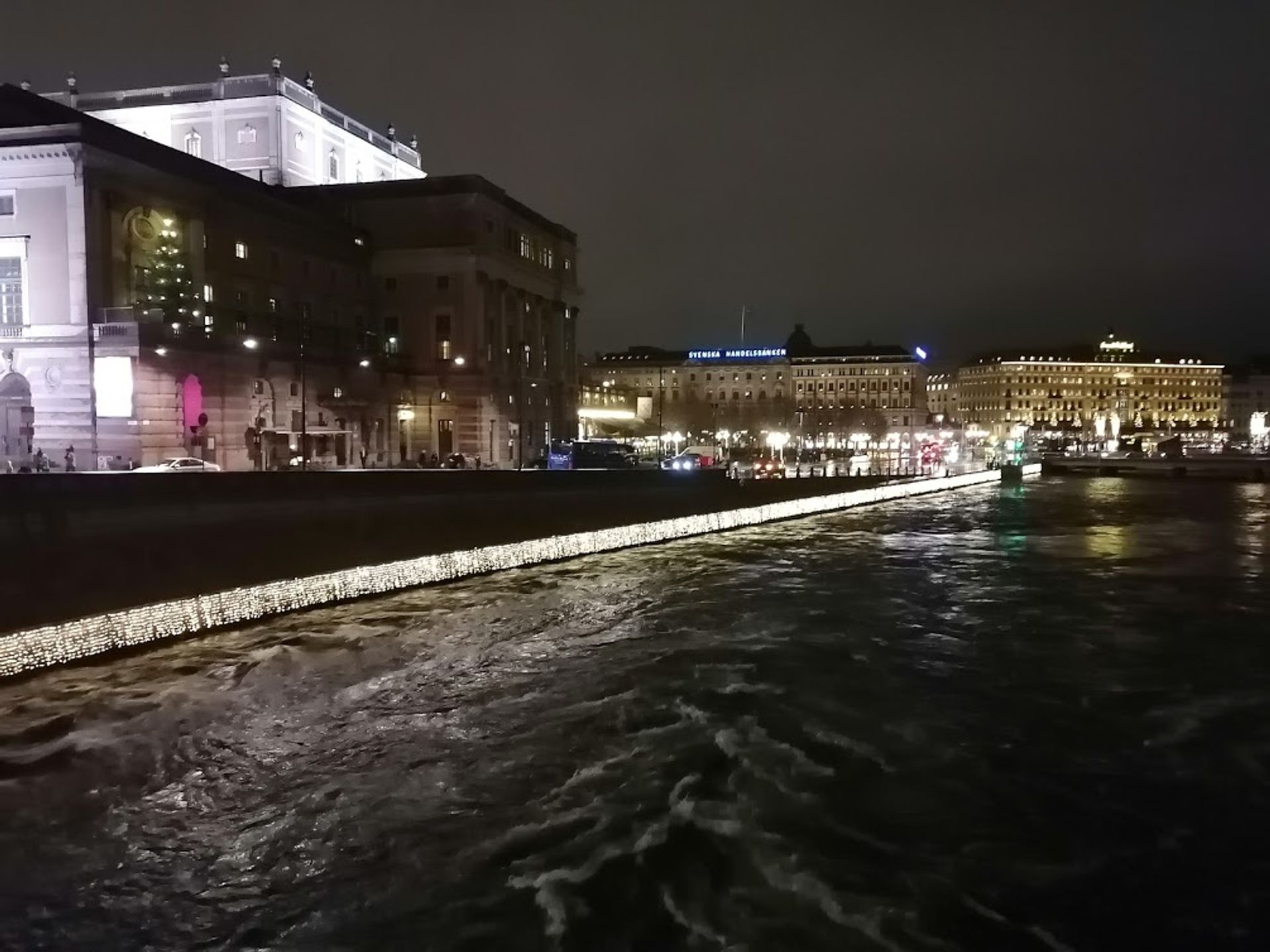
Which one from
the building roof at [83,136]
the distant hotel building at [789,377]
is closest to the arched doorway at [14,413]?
the building roof at [83,136]

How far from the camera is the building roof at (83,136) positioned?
172 feet

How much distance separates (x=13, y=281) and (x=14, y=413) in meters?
6.53

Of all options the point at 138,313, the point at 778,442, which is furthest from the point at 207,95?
the point at 778,442

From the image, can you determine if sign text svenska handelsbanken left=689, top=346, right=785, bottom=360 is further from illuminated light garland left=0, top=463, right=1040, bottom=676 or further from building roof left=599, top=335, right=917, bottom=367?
illuminated light garland left=0, top=463, right=1040, bottom=676

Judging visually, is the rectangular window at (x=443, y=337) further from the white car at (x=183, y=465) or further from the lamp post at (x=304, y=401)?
the white car at (x=183, y=465)

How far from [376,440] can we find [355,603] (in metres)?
51.3

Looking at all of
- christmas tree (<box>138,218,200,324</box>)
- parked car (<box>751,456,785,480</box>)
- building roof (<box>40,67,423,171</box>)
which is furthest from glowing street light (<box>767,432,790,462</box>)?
christmas tree (<box>138,218,200,324</box>)

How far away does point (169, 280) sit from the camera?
2254 inches

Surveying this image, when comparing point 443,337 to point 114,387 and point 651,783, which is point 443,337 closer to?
point 114,387

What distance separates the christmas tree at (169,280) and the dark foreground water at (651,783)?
38028mm

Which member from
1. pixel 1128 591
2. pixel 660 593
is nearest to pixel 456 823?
pixel 660 593

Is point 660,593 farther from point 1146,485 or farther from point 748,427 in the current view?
point 748,427

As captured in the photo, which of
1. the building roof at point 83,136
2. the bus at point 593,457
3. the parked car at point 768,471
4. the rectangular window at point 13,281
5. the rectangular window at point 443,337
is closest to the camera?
the building roof at point 83,136

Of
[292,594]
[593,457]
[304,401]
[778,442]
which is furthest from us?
[778,442]
